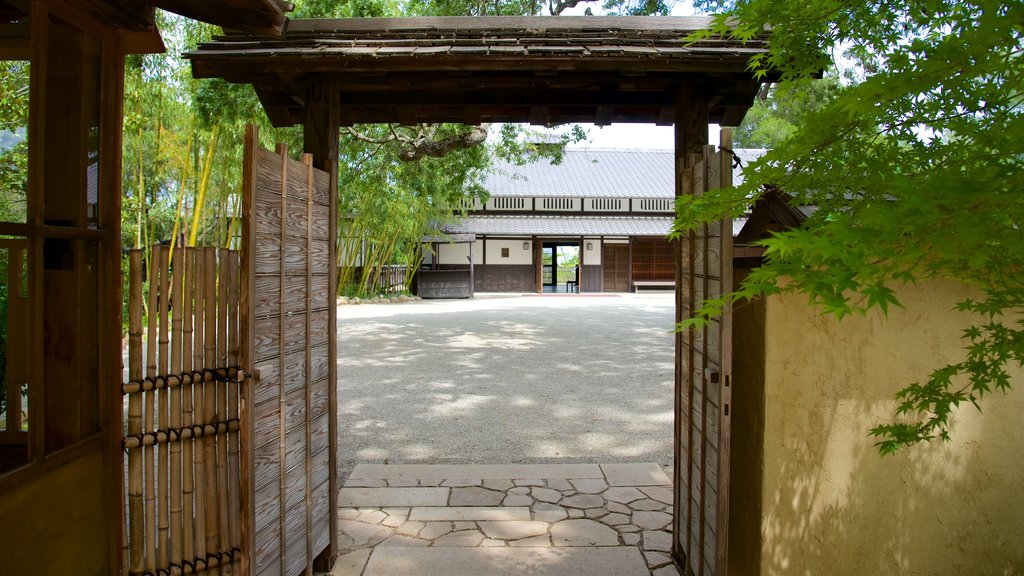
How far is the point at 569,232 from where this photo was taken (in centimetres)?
2511

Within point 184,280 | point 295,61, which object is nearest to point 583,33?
point 295,61

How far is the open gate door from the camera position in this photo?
2291 millimetres

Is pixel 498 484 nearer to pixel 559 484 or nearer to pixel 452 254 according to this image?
pixel 559 484

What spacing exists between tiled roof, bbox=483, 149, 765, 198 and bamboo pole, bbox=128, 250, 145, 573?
77.7 ft

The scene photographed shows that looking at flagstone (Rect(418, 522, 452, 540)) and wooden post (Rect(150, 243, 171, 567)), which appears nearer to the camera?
wooden post (Rect(150, 243, 171, 567))

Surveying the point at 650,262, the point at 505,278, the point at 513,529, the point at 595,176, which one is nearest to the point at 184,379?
the point at 513,529

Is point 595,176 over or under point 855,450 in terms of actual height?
over

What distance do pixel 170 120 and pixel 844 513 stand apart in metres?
12.9

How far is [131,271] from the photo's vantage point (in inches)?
88.6

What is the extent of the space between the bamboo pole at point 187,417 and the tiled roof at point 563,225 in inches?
854

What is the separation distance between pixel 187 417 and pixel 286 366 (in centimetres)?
41

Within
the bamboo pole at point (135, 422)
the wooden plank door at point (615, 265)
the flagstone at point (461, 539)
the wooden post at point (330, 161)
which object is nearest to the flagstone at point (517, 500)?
the flagstone at point (461, 539)

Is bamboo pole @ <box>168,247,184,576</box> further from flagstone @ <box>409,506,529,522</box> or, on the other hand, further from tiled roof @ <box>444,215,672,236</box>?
tiled roof @ <box>444,215,672,236</box>

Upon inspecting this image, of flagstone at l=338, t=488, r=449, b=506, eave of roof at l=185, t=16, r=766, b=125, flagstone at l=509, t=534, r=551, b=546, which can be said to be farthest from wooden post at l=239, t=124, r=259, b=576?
flagstone at l=338, t=488, r=449, b=506
